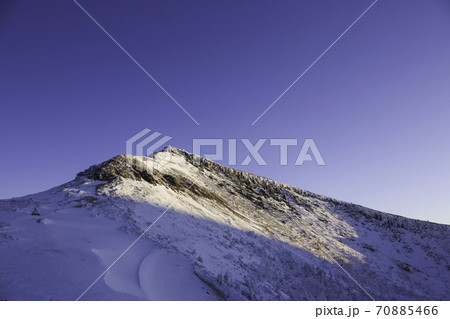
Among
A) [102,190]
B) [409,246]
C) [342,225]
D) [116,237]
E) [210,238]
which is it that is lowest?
[409,246]

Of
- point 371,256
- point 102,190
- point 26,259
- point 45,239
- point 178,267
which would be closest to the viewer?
point 26,259

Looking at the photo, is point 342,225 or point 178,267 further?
point 342,225

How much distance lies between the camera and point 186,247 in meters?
10.8

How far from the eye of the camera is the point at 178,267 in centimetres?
875

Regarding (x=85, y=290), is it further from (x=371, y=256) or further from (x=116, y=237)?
(x=371, y=256)

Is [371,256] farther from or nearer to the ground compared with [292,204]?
nearer to the ground

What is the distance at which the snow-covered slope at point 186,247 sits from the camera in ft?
23.1

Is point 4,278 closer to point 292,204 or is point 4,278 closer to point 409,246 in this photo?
point 292,204

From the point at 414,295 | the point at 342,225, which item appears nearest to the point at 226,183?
the point at 342,225

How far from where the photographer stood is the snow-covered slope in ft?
23.1

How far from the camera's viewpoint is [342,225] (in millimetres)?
28641

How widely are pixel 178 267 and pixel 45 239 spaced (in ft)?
14.8

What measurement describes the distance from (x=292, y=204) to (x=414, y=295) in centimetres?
1612

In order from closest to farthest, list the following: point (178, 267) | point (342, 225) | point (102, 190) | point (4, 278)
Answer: point (4, 278) < point (178, 267) < point (102, 190) < point (342, 225)
